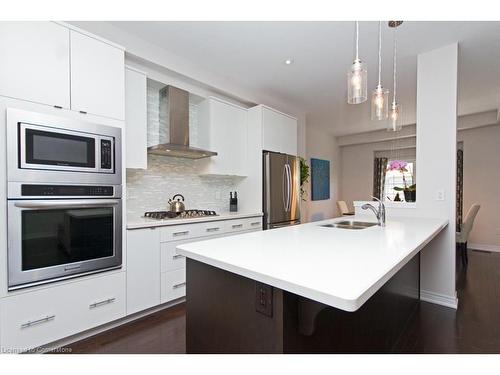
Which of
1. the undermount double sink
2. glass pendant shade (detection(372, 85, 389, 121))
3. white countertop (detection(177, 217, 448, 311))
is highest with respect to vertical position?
glass pendant shade (detection(372, 85, 389, 121))

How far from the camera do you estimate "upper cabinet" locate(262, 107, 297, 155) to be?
3.65 m

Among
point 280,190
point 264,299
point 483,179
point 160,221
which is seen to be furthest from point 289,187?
point 483,179

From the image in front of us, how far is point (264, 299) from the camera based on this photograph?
103cm

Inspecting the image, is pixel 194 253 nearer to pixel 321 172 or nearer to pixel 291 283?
pixel 291 283

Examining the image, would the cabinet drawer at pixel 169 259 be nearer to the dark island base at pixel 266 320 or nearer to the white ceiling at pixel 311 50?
the dark island base at pixel 266 320

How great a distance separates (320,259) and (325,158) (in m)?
5.93

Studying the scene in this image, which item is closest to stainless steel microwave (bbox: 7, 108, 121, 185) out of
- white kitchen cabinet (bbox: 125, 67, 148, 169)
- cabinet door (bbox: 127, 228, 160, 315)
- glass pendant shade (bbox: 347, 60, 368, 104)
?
white kitchen cabinet (bbox: 125, 67, 148, 169)

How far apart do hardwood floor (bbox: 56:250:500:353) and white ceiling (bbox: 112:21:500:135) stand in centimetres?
258

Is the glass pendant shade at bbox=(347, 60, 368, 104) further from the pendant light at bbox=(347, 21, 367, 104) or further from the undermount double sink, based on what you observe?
the undermount double sink

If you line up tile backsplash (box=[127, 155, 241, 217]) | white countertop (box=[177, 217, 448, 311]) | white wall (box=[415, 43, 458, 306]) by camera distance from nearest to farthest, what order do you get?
1. white countertop (box=[177, 217, 448, 311])
2. white wall (box=[415, 43, 458, 306])
3. tile backsplash (box=[127, 155, 241, 217])

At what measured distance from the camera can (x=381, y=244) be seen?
1416 mm

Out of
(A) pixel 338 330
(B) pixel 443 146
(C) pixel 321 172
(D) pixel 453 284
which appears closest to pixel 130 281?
(A) pixel 338 330

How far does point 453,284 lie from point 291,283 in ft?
8.42

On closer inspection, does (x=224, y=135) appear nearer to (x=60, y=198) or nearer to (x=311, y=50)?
(x=311, y=50)
